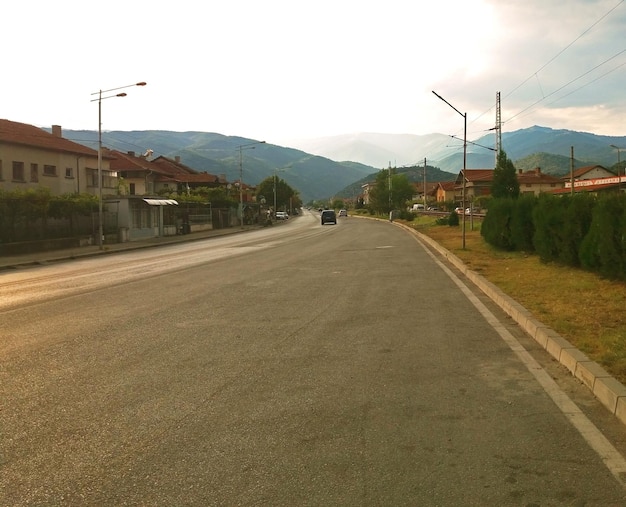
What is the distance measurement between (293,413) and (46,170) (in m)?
45.4

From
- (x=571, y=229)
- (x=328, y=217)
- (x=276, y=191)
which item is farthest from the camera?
(x=276, y=191)

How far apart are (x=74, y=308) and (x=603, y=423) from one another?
29.9ft

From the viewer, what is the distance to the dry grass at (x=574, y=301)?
6469mm

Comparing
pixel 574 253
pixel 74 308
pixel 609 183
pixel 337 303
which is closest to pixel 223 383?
pixel 337 303

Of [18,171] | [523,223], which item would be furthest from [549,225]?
[18,171]

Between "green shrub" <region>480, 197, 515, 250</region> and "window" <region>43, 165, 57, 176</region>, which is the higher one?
"window" <region>43, 165, 57, 176</region>

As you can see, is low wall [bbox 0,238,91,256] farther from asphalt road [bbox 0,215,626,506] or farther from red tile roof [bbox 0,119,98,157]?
asphalt road [bbox 0,215,626,506]

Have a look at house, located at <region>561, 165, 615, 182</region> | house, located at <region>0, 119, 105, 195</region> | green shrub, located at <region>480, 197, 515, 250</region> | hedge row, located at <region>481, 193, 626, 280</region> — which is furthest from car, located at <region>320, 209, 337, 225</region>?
house, located at <region>561, 165, 615, 182</region>

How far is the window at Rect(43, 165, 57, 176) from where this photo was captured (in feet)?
146

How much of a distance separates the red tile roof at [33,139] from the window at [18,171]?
4.83ft

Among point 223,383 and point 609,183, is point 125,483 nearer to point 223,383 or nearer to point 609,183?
point 223,383

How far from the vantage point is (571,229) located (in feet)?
45.9

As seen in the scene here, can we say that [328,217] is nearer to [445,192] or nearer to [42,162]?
[42,162]

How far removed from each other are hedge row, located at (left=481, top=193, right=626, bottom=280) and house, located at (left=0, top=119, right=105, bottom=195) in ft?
102
